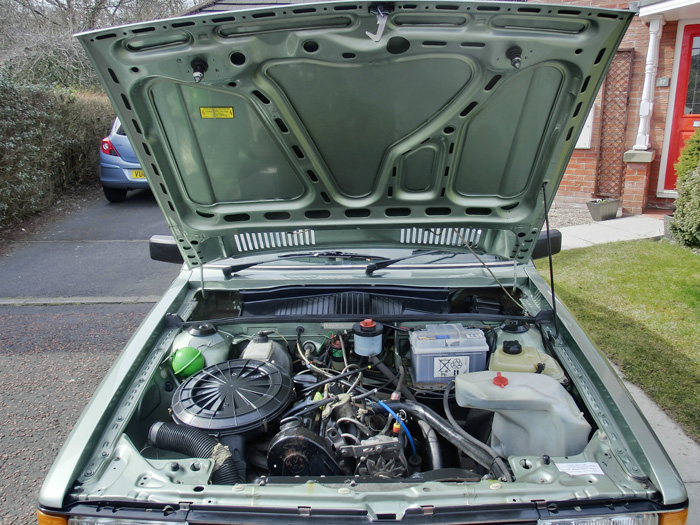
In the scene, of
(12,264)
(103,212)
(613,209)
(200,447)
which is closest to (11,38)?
(103,212)

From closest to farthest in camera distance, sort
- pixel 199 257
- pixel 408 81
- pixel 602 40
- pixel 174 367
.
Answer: pixel 602 40, pixel 408 81, pixel 174 367, pixel 199 257

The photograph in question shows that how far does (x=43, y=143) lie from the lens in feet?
28.9

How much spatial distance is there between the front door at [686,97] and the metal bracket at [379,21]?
7611mm

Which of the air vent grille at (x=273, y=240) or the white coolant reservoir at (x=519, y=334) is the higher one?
the air vent grille at (x=273, y=240)

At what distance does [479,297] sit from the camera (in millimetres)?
3021

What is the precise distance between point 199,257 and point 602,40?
79.6 inches

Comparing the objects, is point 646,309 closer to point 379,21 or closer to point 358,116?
point 358,116

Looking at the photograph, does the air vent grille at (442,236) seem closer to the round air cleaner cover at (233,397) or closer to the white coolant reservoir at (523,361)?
the white coolant reservoir at (523,361)

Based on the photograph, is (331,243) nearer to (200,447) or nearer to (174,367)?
(174,367)

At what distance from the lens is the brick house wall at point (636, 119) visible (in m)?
7.77

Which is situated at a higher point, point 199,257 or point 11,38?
point 11,38

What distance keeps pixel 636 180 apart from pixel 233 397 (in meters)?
7.95

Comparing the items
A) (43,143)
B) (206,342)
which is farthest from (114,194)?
(206,342)

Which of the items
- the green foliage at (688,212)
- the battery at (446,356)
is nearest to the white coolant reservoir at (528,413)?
the battery at (446,356)
